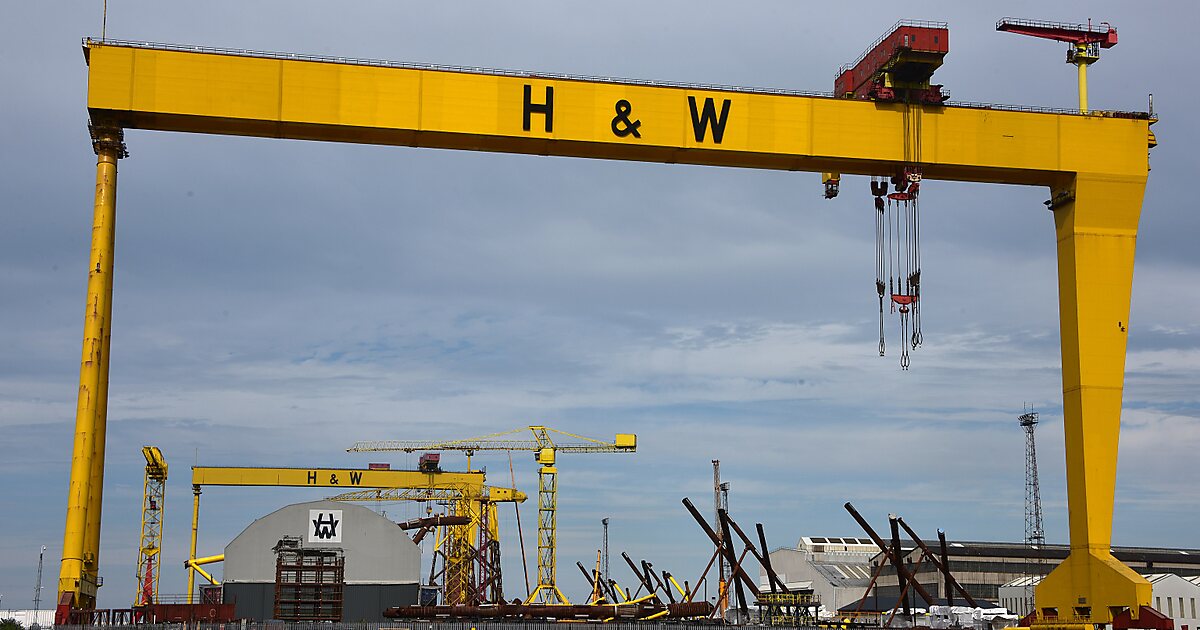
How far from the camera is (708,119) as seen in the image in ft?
84.9

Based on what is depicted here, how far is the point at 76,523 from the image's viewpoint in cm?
2233

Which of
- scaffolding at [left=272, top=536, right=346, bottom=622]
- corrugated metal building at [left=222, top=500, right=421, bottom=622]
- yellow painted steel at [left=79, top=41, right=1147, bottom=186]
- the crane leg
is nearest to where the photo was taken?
yellow painted steel at [left=79, top=41, right=1147, bottom=186]

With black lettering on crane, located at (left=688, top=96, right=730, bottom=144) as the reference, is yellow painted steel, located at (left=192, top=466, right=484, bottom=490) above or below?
below

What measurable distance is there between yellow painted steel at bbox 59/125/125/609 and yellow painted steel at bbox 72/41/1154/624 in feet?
0.99

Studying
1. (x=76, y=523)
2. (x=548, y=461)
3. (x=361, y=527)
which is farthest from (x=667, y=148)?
(x=548, y=461)

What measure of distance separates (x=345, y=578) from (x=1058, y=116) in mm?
22962

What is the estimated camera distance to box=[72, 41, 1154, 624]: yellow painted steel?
24.4m

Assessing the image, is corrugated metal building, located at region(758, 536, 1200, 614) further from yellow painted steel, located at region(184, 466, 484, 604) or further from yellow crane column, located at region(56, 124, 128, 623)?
yellow crane column, located at region(56, 124, 128, 623)

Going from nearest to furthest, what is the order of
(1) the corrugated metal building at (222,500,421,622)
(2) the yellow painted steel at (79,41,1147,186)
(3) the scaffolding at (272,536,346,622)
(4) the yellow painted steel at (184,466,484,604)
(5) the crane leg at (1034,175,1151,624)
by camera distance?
(2) the yellow painted steel at (79,41,1147,186) → (5) the crane leg at (1034,175,1151,624) → (3) the scaffolding at (272,536,346,622) → (1) the corrugated metal building at (222,500,421,622) → (4) the yellow painted steel at (184,466,484,604)

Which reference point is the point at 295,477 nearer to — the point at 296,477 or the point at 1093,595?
the point at 296,477

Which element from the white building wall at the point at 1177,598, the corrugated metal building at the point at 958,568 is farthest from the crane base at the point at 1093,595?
the corrugated metal building at the point at 958,568

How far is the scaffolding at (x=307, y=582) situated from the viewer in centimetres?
3403

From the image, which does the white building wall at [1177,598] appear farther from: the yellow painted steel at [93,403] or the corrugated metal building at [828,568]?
the yellow painted steel at [93,403]

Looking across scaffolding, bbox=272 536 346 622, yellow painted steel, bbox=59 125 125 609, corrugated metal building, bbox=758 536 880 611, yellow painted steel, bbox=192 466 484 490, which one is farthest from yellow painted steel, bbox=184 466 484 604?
yellow painted steel, bbox=59 125 125 609
